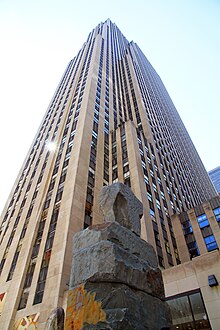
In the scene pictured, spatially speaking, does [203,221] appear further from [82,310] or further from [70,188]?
[82,310]

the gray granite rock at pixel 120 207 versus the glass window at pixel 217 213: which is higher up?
the glass window at pixel 217 213

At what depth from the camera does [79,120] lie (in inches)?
1542

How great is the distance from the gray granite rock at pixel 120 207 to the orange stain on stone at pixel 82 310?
66.2 inches

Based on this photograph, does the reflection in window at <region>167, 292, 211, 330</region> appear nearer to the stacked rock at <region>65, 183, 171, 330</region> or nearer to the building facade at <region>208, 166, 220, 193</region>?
the stacked rock at <region>65, 183, 171, 330</region>

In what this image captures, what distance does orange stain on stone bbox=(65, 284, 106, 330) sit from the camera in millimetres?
3092

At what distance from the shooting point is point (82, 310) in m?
3.17

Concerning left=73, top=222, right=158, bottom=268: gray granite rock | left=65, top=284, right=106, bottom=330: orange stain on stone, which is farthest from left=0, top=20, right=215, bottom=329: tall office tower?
left=65, top=284, right=106, bottom=330: orange stain on stone

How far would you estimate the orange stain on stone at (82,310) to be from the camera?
10.1 feet

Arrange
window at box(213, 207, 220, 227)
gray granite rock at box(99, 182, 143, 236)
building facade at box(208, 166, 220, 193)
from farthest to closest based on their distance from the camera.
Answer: building facade at box(208, 166, 220, 193) → window at box(213, 207, 220, 227) → gray granite rock at box(99, 182, 143, 236)

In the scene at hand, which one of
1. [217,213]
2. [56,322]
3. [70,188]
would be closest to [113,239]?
[56,322]

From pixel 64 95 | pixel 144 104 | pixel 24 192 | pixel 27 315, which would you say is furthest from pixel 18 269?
pixel 144 104

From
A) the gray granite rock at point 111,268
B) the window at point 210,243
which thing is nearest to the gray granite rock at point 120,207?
the gray granite rock at point 111,268

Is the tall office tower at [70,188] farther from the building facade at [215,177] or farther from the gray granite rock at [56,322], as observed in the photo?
the building facade at [215,177]

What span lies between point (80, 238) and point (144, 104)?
58.9m
